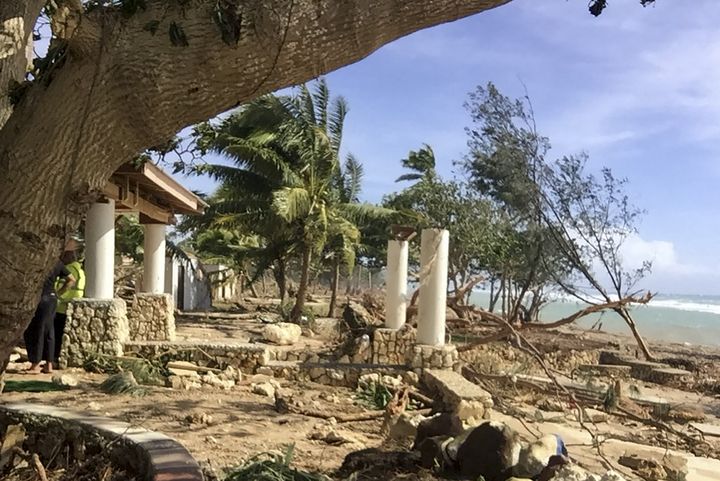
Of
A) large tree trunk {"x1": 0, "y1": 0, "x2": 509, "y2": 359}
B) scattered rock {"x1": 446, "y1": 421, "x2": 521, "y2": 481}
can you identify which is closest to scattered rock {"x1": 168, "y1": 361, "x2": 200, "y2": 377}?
scattered rock {"x1": 446, "y1": 421, "x2": 521, "y2": 481}

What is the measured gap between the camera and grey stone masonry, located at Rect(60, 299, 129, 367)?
33.6ft

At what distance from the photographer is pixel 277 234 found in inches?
795

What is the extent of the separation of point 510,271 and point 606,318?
157ft

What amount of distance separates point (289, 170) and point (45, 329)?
10.9 meters

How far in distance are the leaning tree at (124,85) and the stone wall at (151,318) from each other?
32.5ft

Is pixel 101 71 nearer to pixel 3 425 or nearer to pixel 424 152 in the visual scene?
pixel 3 425

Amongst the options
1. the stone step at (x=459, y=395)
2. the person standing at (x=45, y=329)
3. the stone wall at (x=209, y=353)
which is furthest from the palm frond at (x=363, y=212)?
the person standing at (x=45, y=329)

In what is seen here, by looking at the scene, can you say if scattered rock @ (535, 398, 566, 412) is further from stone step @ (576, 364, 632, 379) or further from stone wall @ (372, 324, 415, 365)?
stone step @ (576, 364, 632, 379)

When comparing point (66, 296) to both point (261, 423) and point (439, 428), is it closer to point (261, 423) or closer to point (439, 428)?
point (261, 423)

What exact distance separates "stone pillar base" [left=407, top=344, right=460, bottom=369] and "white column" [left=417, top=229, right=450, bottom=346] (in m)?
0.16

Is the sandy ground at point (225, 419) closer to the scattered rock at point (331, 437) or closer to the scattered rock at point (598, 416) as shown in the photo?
the scattered rock at point (331, 437)

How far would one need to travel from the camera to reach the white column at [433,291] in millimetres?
10508

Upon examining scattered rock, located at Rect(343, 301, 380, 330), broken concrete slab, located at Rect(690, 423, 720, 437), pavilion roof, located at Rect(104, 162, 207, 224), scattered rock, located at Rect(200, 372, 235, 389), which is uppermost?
pavilion roof, located at Rect(104, 162, 207, 224)

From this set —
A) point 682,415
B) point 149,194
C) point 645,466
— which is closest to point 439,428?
point 645,466
